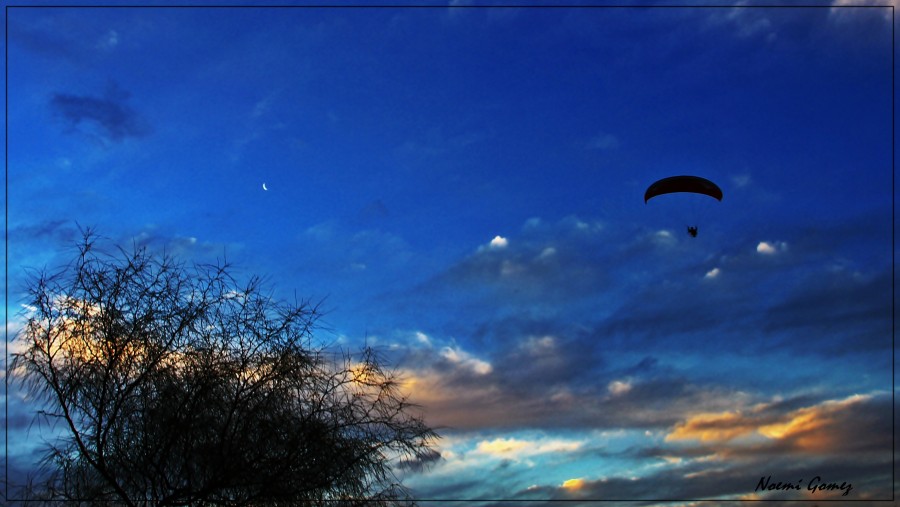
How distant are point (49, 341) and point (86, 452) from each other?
161cm

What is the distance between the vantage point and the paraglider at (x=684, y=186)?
25.5 m

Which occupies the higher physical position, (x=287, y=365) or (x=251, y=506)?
(x=287, y=365)

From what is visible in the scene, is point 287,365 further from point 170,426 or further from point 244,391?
point 170,426

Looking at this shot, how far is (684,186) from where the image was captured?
25484 mm

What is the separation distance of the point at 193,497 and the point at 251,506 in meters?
0.73

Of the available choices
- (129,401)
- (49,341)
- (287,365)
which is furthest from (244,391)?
(49,341)

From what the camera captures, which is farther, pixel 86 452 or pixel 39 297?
pixel 39 297

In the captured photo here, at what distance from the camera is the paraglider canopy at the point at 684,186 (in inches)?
1004

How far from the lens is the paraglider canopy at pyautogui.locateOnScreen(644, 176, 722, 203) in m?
25.5

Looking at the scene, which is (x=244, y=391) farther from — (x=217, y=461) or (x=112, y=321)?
(x=112, y=321)

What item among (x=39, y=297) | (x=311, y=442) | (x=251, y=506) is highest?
(x=39, y=297)

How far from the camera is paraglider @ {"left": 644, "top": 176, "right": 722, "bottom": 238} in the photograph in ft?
83.7

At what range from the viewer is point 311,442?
1190cm

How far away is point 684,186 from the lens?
83.6ft
